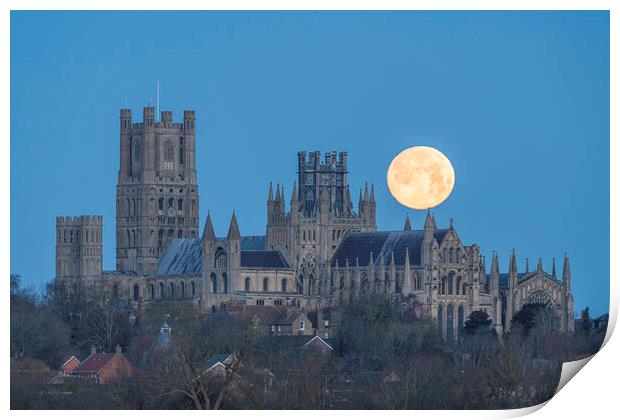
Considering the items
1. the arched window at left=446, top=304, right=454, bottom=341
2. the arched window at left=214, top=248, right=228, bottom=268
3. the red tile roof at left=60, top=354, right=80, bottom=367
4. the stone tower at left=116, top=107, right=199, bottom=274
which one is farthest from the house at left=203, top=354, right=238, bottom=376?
the stone tower at left=116, top=107, right=199, bottom=274

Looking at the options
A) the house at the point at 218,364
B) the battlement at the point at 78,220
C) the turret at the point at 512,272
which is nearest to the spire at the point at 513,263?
the turret at the point at 512,272

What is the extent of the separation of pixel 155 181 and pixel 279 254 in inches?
499

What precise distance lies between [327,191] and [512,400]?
67711 millimetres

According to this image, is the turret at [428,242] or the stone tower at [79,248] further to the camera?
the stone tower at [79,248]

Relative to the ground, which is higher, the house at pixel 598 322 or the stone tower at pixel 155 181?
the stone tower at pixel 155 181

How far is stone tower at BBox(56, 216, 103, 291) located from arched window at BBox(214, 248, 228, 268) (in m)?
7.37

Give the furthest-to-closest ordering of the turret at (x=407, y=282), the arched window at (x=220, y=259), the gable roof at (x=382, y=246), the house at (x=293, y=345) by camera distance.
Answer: the arched window at (x=220, y=259) → the gable roof at (x=382, y=246) → the turret at (x=407, y=282) → the house at (x=293, y=345)

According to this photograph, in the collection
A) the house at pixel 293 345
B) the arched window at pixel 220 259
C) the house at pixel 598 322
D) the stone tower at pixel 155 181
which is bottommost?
the house at pixel 293 345

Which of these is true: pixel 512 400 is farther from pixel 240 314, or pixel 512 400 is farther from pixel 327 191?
pixel 327 191

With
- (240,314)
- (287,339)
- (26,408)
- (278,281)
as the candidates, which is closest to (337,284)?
(278,281)

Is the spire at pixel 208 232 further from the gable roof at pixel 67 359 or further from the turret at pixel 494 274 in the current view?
the gable roof at pixel 67 359

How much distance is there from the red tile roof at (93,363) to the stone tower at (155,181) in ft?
173

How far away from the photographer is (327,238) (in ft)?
419

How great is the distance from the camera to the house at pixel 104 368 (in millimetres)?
75938
